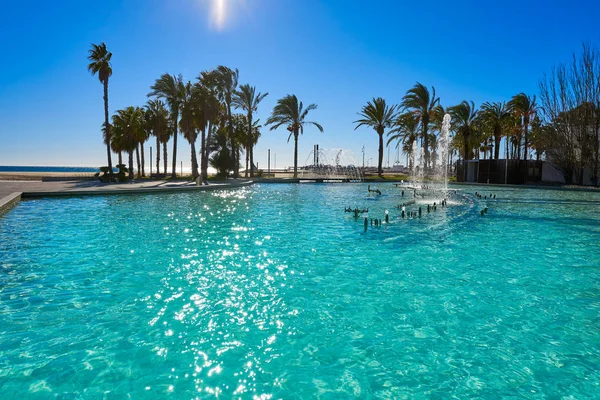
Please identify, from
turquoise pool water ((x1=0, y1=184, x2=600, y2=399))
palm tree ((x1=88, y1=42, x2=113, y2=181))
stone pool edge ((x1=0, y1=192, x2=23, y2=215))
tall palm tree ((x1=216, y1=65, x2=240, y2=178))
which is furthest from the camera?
tall palm tree ((x1=216, y1=65, x2=240, y2=178))

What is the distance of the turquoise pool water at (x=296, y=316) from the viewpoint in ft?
13.1

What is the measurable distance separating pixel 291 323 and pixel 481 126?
63506 millimetres

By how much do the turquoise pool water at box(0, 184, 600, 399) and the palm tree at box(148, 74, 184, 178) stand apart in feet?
121

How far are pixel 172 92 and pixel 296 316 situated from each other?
154 feet

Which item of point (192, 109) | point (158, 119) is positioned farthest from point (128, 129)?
point (192, 109)

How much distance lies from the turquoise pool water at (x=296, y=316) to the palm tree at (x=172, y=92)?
3673 centimetres

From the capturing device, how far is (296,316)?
569 cm

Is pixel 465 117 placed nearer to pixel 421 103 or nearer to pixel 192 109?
pixel 421 103

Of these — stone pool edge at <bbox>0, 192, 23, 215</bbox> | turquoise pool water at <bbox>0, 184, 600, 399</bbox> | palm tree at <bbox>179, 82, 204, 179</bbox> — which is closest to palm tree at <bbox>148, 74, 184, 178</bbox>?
palm tree at <bbox>179, 82, 204, 179</bbox>

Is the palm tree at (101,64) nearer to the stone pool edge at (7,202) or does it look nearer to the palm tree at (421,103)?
the stone pool edge at (7,202)

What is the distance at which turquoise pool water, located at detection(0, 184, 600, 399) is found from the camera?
13.1 feet

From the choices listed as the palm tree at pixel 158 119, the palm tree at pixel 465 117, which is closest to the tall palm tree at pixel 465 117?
the palm tree at pixel 465 117

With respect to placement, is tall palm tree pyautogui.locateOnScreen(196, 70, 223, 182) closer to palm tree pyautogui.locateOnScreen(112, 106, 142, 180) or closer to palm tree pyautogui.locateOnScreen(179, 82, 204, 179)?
palm tree pyautogui.locateOnScreen(179, 82, 204, 179)

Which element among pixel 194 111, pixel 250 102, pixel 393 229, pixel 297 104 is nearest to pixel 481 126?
pixel 297 104
